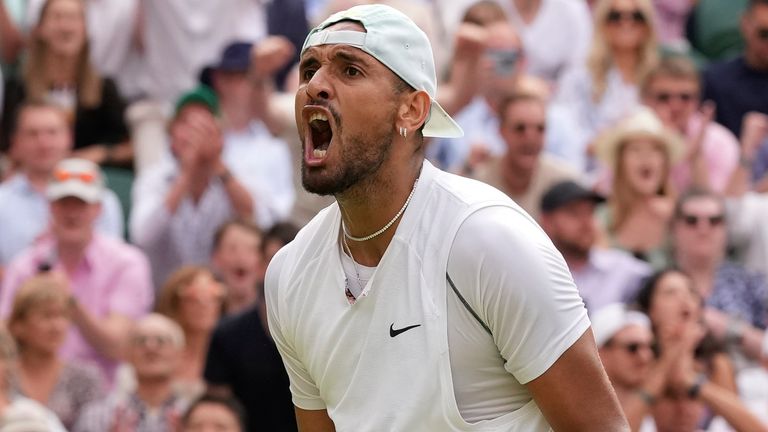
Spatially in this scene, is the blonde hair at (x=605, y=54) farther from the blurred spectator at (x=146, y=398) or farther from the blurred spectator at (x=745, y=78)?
the blurred spectator at (x=146, y=398)

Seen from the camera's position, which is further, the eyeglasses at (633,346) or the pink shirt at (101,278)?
the pink shirt at (101,278)

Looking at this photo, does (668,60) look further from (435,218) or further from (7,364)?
(435,218)

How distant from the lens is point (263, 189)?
29.6 feet

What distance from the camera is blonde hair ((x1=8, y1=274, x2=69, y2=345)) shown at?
285 inches

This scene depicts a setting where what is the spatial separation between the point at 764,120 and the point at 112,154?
397 cm

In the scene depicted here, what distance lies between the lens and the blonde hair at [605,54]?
9812 mm

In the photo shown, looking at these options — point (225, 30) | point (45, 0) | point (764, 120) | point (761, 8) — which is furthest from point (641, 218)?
point (45, 0)

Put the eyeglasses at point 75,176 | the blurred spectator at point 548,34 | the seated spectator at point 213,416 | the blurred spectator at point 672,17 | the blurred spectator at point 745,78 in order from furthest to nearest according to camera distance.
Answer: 1. the blurred spectator at point 672,17
2. the blurred spectator at point 548,34
3. the blurred spectator at point 745,78
4. the eyeglasses at point 75,176
5. the seated spectator at point 213,416

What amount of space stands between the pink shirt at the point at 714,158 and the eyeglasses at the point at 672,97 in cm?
16

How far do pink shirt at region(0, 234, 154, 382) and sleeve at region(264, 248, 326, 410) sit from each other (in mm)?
4128

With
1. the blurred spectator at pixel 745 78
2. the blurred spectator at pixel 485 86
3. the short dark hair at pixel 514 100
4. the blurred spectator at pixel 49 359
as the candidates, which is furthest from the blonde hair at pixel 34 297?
the blurred spectator at pixel 745 78

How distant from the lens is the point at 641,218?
8.75 m

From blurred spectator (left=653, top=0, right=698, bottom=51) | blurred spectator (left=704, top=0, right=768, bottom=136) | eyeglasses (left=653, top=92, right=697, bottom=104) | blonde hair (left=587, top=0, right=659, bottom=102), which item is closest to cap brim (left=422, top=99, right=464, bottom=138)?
eyeglasses (left=653, top=92, right=697, bottom=104)

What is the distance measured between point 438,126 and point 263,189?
18.1ft
